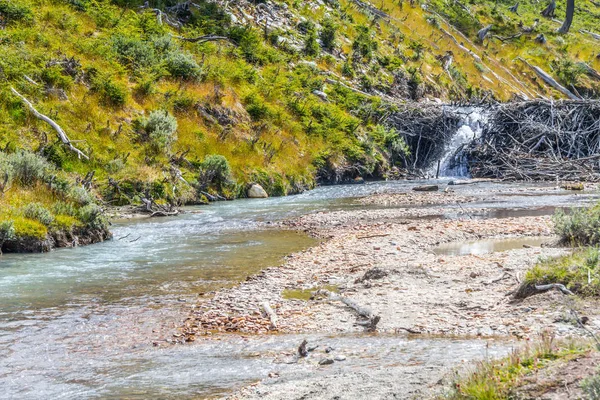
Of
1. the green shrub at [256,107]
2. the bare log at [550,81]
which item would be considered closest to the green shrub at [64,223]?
the green shrub at [256,107]

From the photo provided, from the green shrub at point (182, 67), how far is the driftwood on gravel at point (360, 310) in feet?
78.4

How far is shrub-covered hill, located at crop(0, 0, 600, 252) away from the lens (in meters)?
23.5

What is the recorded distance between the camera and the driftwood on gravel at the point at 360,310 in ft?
27.9

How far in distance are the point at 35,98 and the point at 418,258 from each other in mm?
18515

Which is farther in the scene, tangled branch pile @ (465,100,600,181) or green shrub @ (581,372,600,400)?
tangled branch pile @ (465,100,600,181)

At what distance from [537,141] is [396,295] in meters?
30.7

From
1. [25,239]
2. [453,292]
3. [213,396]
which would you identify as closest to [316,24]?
[25,239]

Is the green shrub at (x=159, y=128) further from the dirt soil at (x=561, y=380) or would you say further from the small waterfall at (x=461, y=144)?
the dirt soil at (x=561, y=380)

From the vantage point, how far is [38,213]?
627 inches

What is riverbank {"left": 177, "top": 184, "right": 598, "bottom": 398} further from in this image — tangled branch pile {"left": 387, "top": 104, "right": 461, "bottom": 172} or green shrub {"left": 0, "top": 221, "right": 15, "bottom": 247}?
tangled branch pile {"left": 387, "top": 104, "right": 461, "bottom": 172}

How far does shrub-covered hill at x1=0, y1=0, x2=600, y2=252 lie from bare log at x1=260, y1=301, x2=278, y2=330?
338 inches

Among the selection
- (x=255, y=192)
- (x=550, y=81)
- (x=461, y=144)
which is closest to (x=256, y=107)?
(x=255, y=192)

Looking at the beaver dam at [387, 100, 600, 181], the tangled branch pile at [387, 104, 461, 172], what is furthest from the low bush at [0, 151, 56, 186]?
the tangled branch pile at [387, 104, 461, 172]

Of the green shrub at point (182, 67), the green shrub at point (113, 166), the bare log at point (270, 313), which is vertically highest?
the green shrub at point (182, 67)
